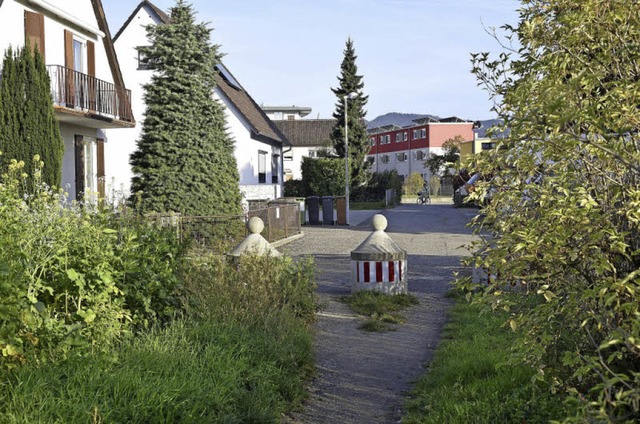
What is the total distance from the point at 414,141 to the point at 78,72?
70.0 meters

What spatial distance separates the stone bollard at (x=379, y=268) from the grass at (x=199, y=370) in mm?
2698

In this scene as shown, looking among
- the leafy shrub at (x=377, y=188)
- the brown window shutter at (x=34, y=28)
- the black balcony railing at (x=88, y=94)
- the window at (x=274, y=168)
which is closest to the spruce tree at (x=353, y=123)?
the leafy shrub at (x=377, y=188)

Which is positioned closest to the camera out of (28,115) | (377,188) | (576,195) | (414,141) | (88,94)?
(576,195)

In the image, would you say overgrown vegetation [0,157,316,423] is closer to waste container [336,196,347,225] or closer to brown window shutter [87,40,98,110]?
brown window shutter [87,40,98,110]

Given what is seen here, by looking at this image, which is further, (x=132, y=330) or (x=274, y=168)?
(x=274, y=168)

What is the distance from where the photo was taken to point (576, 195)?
390cm

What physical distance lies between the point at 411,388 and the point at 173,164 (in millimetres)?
13737

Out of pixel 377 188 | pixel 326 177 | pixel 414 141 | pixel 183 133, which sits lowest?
pixel 377 188

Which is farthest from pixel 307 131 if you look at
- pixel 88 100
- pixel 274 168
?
pixel 88 100

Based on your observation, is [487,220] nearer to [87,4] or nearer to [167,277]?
[167,277]

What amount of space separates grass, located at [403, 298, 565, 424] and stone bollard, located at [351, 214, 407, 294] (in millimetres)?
3009

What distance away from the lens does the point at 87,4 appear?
21422 millimetres

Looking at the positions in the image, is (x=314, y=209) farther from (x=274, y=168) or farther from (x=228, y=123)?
(x=274, y=168)

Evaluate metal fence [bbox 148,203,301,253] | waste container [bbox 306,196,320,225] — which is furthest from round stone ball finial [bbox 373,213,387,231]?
waste container [bbox 306,196,320,225]
